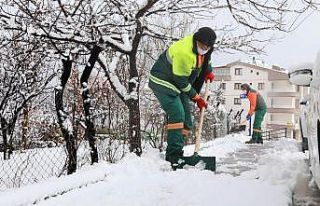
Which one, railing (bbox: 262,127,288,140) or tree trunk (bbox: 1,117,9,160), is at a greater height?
tree trunk (bbox: 1,117,9,160)

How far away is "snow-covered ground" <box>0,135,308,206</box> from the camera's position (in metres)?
3.31

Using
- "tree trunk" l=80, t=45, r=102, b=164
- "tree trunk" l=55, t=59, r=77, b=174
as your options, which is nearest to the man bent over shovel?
"tree trunk" l=55, t=59, r=77, b=174

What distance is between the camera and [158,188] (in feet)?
12.6

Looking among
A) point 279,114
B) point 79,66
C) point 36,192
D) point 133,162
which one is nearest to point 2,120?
point 79,66

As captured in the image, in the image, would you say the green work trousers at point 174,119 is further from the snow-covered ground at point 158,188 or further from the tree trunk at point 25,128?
the tree trunk at point 25,128

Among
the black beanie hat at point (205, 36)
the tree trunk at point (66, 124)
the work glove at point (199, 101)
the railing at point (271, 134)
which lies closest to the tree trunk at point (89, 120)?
the tree trunk at point (66, 124)

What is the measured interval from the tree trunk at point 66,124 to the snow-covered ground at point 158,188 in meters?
2.20

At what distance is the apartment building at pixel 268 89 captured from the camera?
56.4 meters

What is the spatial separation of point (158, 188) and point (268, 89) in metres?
55.9

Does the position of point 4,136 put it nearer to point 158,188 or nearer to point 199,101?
point 199,101

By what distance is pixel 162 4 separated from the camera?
26.5 feet

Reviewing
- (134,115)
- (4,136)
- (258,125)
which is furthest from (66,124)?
(258,125)

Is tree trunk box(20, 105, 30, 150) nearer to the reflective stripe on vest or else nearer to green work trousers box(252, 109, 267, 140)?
the reflective stripe on vest

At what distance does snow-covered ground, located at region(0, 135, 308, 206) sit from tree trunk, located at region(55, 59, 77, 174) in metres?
2.20
